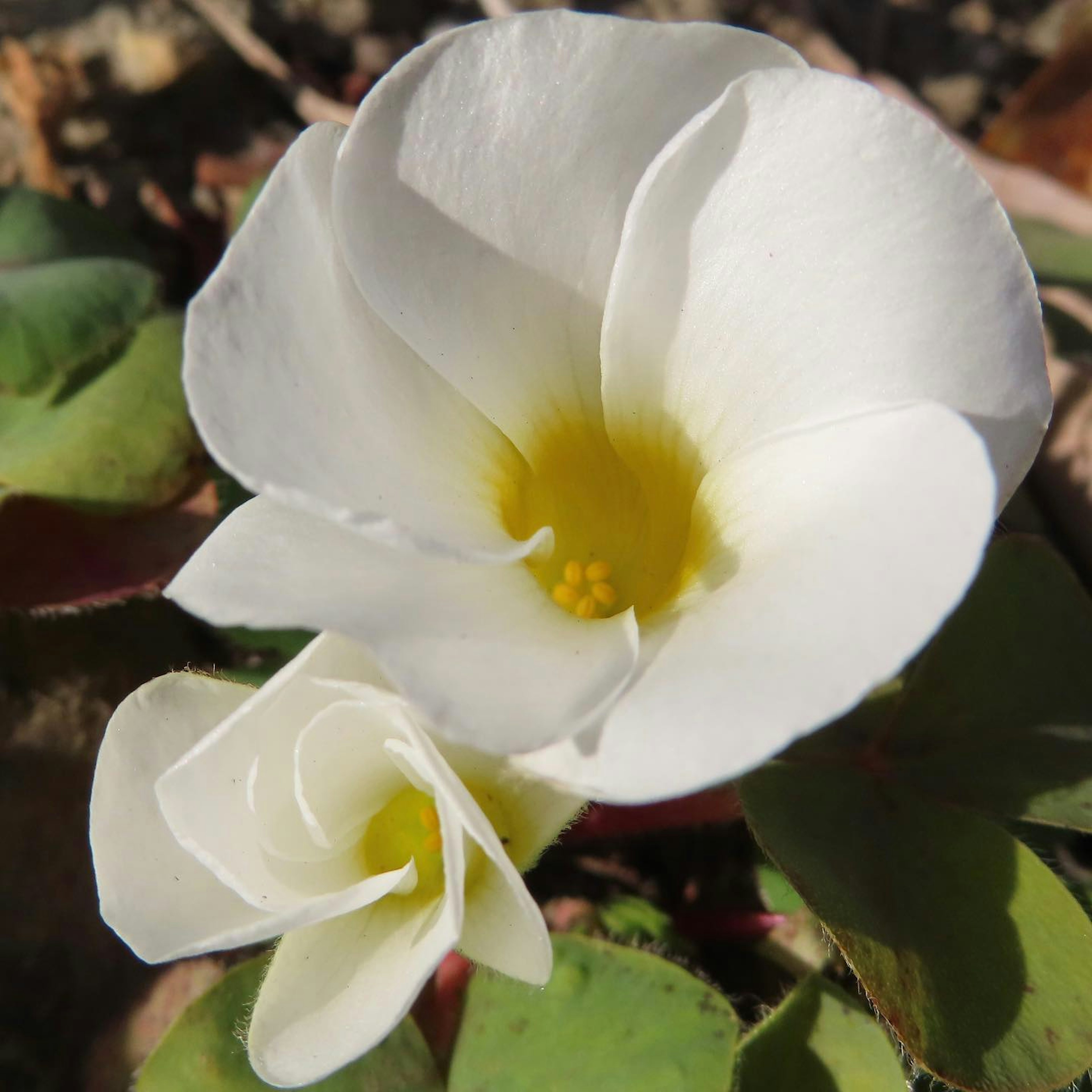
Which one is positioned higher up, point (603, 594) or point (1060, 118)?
point (1060, 118)

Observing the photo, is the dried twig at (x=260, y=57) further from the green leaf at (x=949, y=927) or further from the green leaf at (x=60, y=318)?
the green leaf at (x=949, y=927)

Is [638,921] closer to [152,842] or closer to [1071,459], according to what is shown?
[152,842]

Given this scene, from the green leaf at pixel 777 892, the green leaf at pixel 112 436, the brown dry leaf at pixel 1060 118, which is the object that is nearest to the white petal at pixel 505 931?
the green leaf at pixel 777 892

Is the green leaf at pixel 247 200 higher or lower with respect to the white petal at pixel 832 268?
lower

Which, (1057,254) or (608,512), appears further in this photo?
(1057,254)

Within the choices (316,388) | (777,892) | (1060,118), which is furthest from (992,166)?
(316,388)

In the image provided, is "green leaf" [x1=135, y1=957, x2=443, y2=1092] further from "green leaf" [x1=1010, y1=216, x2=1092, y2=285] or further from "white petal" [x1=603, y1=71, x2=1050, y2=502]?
"green leaf" [x1=1010, y1=216, x2=1092, y2=285]

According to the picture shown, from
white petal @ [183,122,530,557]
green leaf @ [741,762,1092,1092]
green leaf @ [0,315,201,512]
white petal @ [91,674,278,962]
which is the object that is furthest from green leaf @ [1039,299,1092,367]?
white petal @ [91,674,278,962]
